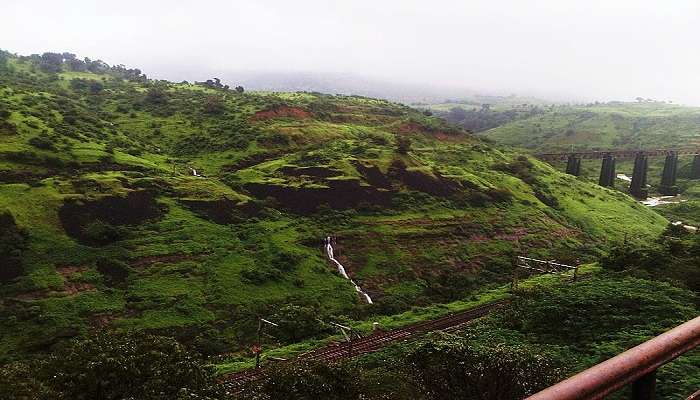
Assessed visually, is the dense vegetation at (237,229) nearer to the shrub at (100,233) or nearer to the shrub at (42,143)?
the shrub at (100,233)

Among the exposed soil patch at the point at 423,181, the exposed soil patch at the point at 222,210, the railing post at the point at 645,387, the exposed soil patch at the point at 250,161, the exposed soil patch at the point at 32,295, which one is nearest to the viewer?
the railing post at the point at 645,387

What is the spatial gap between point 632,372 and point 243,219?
224ft

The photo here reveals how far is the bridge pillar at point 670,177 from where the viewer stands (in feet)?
441

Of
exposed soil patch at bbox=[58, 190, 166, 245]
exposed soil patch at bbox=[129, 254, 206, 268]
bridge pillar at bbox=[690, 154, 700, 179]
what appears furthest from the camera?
bridge pillar at bbox=[690, 154, 700, 179]

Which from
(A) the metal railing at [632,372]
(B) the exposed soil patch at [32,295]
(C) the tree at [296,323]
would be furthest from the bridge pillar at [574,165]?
(A) the metal railing at [632,372]

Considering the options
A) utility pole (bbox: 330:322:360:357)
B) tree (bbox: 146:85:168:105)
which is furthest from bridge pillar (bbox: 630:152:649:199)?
tree (bbox: 146:85:168:105)

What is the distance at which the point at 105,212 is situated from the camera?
6334 cm

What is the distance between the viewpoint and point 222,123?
4392 inches

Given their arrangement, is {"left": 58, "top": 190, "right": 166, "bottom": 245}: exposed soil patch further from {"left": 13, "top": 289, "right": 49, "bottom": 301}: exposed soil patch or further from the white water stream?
the white water stream

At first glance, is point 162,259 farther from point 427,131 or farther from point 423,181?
point 427,131

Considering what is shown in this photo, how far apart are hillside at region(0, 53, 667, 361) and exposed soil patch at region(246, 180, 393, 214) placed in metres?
0.25

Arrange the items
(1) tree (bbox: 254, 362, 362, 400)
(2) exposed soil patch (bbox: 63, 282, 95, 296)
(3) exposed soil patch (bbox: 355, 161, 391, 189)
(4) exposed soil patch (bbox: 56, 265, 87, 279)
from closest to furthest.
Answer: (1) tree (bbox: 254, 362, 362, 400)
(2) exposed soil patch (bbox: 63, 282, 95, 296)
(4) exposed soil patch (bbox: 56, 265, 87, 279)
(3) exposed soil patch (bbox: 355, 161, 391, 189)

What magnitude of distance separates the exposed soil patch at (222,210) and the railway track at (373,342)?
28.7 metres

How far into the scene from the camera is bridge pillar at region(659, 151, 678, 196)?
134500mm
